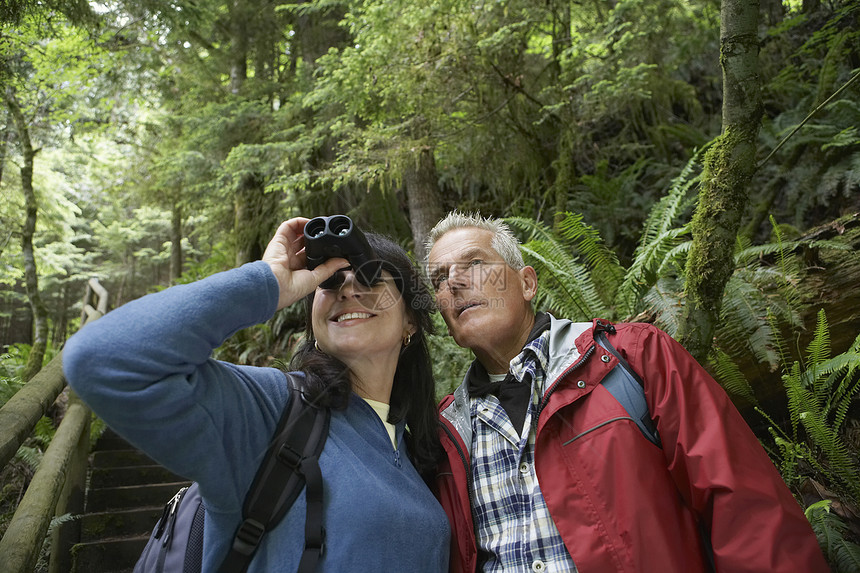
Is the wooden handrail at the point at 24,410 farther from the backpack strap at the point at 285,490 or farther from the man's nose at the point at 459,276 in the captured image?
the man's nose at the point at 459,276

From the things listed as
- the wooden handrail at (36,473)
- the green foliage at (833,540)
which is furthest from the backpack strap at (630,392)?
the wooden handrail at (36,473)

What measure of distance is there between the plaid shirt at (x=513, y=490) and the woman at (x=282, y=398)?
0.24 m

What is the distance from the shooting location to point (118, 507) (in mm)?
4352

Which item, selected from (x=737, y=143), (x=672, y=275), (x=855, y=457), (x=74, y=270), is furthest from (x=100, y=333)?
(x=74, y=270)

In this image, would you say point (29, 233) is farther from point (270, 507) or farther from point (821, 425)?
point (821, 425)

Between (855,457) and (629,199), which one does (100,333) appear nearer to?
(855,457)

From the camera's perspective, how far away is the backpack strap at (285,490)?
1324mm

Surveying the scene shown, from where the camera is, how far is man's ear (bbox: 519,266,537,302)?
2488mm

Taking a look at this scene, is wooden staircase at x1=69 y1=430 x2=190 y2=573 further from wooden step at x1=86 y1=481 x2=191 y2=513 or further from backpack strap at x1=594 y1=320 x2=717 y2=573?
backpack strap at x1=594 y1=320 x2=717 y2=573

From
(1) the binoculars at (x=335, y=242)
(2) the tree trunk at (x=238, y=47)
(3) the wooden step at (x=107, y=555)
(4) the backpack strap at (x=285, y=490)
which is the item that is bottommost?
(3) the wooden step at (x=107, y=555)

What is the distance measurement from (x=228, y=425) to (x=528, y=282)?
167 centimetres

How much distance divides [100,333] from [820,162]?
22.0ft

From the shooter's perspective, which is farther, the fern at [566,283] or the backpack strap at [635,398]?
the fern at [566,283]

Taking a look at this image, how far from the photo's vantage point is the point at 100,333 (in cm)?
110
